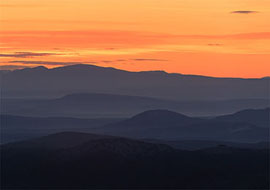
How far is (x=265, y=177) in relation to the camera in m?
91.2

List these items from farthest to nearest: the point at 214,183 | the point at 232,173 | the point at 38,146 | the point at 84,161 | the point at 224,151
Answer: the point at 38,146 → the point at 224,151 → the point at 84,161 → the point at 232,173 → the point at 214,183

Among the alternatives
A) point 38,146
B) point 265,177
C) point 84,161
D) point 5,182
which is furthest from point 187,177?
point 38,146

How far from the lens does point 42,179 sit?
97000 mm

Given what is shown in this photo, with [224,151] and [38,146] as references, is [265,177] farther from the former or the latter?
[38,146]

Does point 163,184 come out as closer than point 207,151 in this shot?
Yes

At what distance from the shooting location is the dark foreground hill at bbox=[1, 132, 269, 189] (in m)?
93.6

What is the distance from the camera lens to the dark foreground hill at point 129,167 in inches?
3686

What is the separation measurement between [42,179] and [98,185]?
27.7 feet

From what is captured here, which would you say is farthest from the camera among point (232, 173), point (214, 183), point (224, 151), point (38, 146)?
point (38, 146)

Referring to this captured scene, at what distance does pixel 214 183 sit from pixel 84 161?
2289 cm

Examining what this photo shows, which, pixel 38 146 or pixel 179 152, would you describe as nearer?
pixel 179 152

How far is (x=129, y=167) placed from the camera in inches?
3984

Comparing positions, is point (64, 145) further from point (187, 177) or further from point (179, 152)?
point (187, 177)

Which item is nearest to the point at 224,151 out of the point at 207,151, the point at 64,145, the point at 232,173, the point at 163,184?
the point at 207,151
